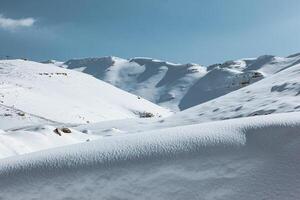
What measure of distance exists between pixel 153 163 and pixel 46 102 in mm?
33562

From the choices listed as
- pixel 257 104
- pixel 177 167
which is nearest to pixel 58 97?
pixel 257 104

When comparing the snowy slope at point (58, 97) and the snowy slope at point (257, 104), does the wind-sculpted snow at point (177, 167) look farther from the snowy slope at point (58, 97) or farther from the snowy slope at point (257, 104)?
the snowy slope at point (58, 97)

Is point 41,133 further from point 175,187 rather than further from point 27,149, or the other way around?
point 175,187

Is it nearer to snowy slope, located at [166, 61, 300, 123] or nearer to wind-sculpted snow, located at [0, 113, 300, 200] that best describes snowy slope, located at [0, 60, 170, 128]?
snowy slope, located at [166, 61, 300, 123]

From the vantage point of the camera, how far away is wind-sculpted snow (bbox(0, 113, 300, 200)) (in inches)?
192

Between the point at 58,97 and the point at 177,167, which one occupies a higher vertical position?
the point at 58,97

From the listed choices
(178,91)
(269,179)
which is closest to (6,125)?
(269,179)

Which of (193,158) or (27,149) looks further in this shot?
(27,149)

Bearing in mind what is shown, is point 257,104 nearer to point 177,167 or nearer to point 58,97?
point 177,167

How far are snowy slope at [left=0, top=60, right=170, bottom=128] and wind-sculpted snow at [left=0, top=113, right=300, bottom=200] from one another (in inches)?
964

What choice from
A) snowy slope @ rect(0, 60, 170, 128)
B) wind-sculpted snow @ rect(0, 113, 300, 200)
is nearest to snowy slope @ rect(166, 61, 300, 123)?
Result: wind-sculpted snow @ rect(0, 113, 300, 200)

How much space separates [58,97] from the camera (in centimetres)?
4172

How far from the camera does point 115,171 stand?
557 cm

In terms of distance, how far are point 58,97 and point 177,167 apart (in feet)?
122
